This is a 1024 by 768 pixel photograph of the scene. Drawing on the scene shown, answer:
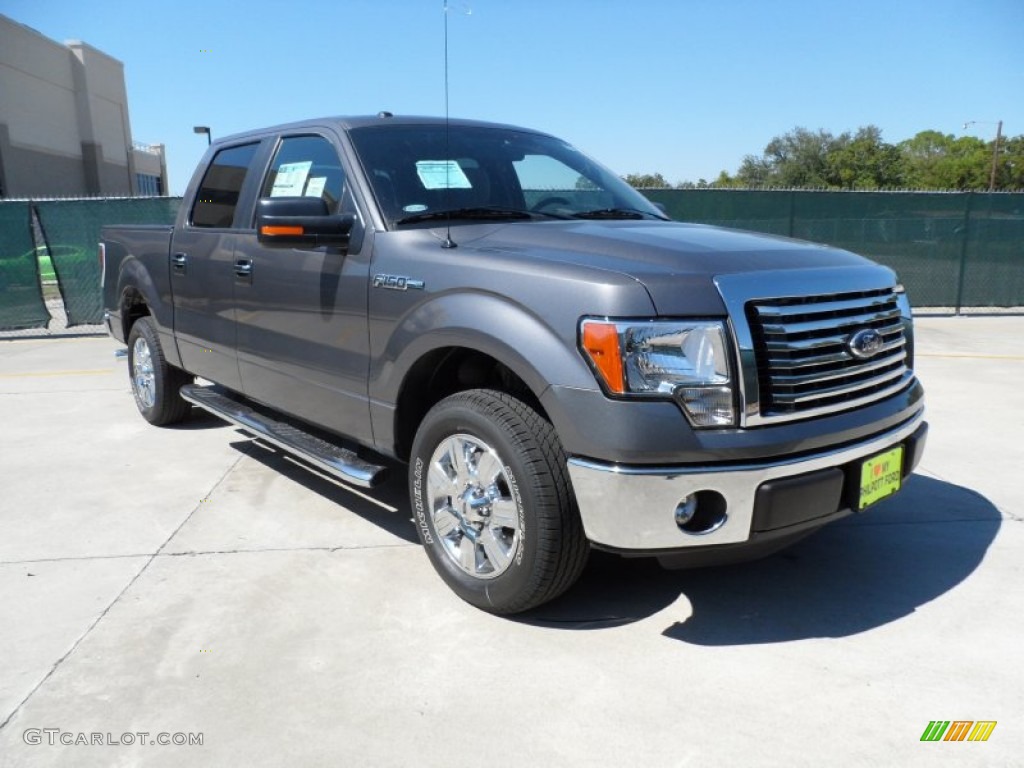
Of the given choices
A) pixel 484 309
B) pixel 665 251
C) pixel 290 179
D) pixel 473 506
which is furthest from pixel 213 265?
pixel 665 251

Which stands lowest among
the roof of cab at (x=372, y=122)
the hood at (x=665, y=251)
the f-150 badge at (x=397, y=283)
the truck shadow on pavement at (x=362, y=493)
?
the truck shadow on pavement at (x=362, y=493)

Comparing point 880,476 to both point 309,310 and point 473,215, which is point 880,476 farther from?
point 309,310

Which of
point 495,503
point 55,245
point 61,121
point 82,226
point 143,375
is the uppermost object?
point 61,121

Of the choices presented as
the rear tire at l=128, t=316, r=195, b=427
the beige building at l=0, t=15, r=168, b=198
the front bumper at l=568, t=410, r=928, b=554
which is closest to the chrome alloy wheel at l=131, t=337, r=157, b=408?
the rear tire at l=128, t=316, r=195, b=427

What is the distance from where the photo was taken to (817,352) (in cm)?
272

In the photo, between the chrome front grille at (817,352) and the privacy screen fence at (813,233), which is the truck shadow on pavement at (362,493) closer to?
the chrome front grille at (817,352)

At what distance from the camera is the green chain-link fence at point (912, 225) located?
11.9 meters

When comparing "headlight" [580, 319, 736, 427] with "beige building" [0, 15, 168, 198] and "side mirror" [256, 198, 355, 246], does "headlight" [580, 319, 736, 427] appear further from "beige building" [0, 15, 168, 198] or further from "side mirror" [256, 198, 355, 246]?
"beige building" [0, 15, 168, 198]

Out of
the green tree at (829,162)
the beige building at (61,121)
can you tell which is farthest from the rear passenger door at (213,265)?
the green tree at (829,162)

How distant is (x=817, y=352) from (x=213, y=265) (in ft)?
11.2

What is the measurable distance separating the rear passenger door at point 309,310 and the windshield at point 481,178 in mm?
201

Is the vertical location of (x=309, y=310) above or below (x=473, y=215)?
below

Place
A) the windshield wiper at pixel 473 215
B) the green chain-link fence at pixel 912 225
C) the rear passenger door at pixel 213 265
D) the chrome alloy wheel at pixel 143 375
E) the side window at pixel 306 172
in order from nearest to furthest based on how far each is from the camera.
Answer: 1. the windshield wiper at pixel 473 215
2. the side window at pixel 306 172
3. the rear passenger door at pixel 213 265
4. the chrome alloy wheel at pixel 143 375
5. the green chain-link fence at pixel 912 225

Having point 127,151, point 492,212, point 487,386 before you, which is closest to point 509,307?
point 487,386
